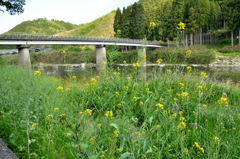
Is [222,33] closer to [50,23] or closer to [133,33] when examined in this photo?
[133,33]

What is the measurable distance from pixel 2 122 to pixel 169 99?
2926mm

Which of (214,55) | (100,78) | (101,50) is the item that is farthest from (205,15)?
(100,78)

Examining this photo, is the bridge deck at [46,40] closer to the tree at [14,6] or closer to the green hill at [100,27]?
the tree at [14,6]

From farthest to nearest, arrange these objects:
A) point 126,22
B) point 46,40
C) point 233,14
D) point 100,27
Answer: point 100,27
point 126,22
point 233,14
point 46,40

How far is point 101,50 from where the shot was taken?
3688cm

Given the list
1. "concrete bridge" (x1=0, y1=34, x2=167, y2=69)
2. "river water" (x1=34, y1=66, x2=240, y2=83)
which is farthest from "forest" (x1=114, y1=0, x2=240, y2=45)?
"river water" (x1=34, y1=66, x2=240, y2=83)

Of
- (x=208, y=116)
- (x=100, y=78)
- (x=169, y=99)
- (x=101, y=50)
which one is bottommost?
(x=208, y=116)

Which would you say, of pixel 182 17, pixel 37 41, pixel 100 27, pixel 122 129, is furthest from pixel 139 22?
pixel 100 27

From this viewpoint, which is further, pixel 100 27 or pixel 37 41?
pixel 100 27

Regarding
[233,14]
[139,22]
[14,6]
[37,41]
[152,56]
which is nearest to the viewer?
[14,6]

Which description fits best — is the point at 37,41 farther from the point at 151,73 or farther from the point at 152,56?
the point at 151,73

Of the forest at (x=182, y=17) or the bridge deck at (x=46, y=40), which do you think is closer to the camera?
the bridge deck at (x=46, y=40)

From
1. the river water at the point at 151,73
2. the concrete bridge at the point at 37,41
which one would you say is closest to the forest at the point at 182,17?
the concrete bridge at the point at 37,41

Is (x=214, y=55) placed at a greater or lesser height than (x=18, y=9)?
lesser
